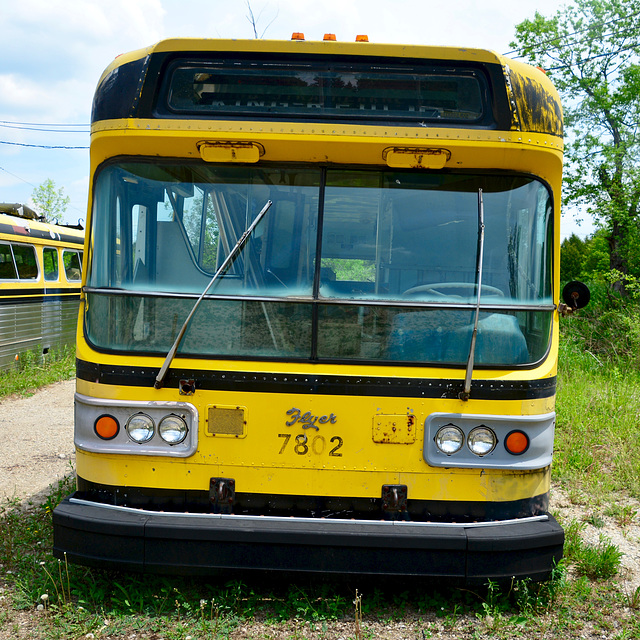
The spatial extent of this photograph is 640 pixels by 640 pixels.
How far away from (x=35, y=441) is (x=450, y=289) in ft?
17.7

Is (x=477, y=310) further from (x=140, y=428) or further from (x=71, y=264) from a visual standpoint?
(x=71, y=264)

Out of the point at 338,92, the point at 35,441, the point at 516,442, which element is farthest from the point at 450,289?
the point at 35,441

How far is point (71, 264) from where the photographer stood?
11.9 metres

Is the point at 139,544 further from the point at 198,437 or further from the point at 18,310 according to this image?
the point at 18,310

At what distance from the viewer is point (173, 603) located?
10.4 ft

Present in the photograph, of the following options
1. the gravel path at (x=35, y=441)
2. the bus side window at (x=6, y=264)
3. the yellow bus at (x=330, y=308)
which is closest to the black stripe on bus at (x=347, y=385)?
the yellow bus at (x=330, y=308)

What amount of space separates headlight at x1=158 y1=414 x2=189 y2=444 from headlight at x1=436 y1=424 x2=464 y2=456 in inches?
47.5

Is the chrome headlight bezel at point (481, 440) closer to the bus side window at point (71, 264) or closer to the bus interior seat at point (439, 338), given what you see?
the bus interior seat at point (439, 338)

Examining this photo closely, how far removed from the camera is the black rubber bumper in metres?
2.78

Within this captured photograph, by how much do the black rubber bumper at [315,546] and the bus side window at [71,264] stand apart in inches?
379

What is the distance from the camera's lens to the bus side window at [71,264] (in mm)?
11589

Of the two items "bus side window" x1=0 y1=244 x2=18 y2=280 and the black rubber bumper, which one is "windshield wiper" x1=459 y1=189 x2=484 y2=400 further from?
"bus side window" x1=0 y1=244 x2=18 y2=280

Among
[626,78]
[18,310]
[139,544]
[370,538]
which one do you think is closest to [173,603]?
[139,544]

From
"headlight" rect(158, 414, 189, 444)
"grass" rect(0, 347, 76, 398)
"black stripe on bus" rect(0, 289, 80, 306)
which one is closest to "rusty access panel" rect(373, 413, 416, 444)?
"headlight" rect(158, 414, 189, 444)
